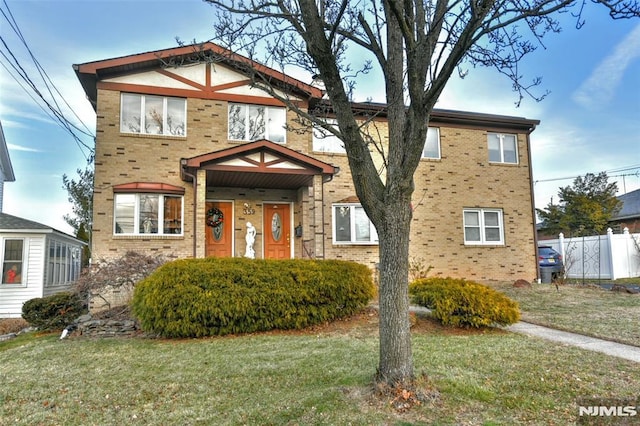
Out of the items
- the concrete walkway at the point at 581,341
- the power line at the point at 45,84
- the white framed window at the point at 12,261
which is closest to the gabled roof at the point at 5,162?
the power line at the point at 45,84

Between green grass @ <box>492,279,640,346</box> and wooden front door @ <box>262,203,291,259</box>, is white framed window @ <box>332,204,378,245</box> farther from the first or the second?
green grass @ <box>492,279,640,346</box>

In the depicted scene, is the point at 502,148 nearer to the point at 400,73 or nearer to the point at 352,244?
the point at 352,244

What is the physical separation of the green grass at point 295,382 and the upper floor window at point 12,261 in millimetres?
6965

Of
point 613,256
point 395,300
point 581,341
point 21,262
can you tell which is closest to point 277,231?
point 21,262

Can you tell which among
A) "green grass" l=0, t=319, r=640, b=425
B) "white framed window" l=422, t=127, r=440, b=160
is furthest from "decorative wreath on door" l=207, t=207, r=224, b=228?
"white framed window" l=422, t=127, r=440, b=160

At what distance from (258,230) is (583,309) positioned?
9037 mm

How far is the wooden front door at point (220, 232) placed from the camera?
13133 millimetres

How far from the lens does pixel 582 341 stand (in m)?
6.72

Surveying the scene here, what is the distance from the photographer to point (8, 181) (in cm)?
2231

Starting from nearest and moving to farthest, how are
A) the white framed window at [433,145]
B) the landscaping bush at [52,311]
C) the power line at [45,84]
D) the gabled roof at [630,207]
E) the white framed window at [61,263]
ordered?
the landscaping bush at [52,311] → the power line at [45,84] → the white framed window at [61,263] → the white framed window at [433,145] → the gabled roof at [630,207]

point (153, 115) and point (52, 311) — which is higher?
point (153, 115)

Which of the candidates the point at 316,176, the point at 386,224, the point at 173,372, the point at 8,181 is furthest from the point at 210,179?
the point at 8,181

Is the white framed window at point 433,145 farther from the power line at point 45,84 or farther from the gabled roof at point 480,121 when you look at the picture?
the power line at point 45,84

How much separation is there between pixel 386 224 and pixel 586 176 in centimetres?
2690
